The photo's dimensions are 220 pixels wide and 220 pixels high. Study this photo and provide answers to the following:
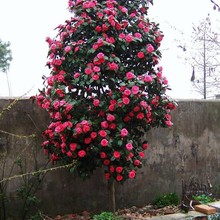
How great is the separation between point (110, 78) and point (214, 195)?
8.03ft

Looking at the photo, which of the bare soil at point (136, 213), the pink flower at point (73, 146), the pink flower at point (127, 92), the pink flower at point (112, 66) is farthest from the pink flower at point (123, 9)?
the bare soil at point (136, 213)

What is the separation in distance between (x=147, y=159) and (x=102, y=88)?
1.45 meters

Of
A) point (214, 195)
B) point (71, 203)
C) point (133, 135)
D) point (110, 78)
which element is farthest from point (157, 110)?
point (214, 195)

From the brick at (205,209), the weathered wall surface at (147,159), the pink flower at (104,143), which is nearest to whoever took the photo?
the pink flower at (104,143)

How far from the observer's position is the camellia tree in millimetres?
2990

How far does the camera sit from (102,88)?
3193 millimetres

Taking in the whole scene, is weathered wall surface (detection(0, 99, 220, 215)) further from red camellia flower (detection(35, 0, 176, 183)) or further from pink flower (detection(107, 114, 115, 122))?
pink flower (detection(107, 114, 115, 122))

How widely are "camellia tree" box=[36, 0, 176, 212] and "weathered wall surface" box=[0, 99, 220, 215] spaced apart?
34 cm

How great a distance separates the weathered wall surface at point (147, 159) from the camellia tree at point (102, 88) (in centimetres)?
34

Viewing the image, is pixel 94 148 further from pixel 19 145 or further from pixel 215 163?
pixel 215 163

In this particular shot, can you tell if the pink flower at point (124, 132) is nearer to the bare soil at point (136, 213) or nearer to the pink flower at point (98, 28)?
the pink flower at point (98, 28)

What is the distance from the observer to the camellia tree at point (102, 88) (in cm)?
299

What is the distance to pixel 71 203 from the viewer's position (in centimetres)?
374

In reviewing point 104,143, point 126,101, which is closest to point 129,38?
point 126,101
